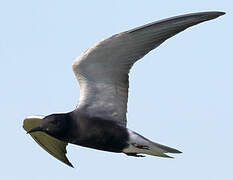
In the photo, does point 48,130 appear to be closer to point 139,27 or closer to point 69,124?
point 69,124

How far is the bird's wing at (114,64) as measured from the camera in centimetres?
1641

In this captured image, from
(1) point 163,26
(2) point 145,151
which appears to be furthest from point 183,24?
(2) point 145,151

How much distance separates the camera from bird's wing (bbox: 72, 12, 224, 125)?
16.4 m

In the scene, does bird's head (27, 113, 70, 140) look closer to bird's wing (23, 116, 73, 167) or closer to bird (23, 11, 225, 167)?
Answer: bird (23, 11, 225, 167)

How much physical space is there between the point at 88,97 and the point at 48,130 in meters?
0.95

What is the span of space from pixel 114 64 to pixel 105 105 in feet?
2.84

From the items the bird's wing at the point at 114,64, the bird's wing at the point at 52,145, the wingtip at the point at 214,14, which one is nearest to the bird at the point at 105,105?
the bird's wing at the point at 114,64

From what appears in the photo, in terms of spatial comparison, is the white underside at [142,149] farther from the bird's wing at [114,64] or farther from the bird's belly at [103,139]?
the bird's wing at [114,64]

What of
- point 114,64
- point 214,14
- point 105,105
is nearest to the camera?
point 214,14

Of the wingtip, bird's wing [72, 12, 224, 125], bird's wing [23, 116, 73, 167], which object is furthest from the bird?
bird's wing [23, 116, 73, 167]

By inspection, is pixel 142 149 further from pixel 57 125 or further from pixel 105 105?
pixel 57 125

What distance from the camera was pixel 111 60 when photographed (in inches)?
684

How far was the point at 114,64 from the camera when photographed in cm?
1745

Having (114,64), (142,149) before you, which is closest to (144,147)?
(142,149)
